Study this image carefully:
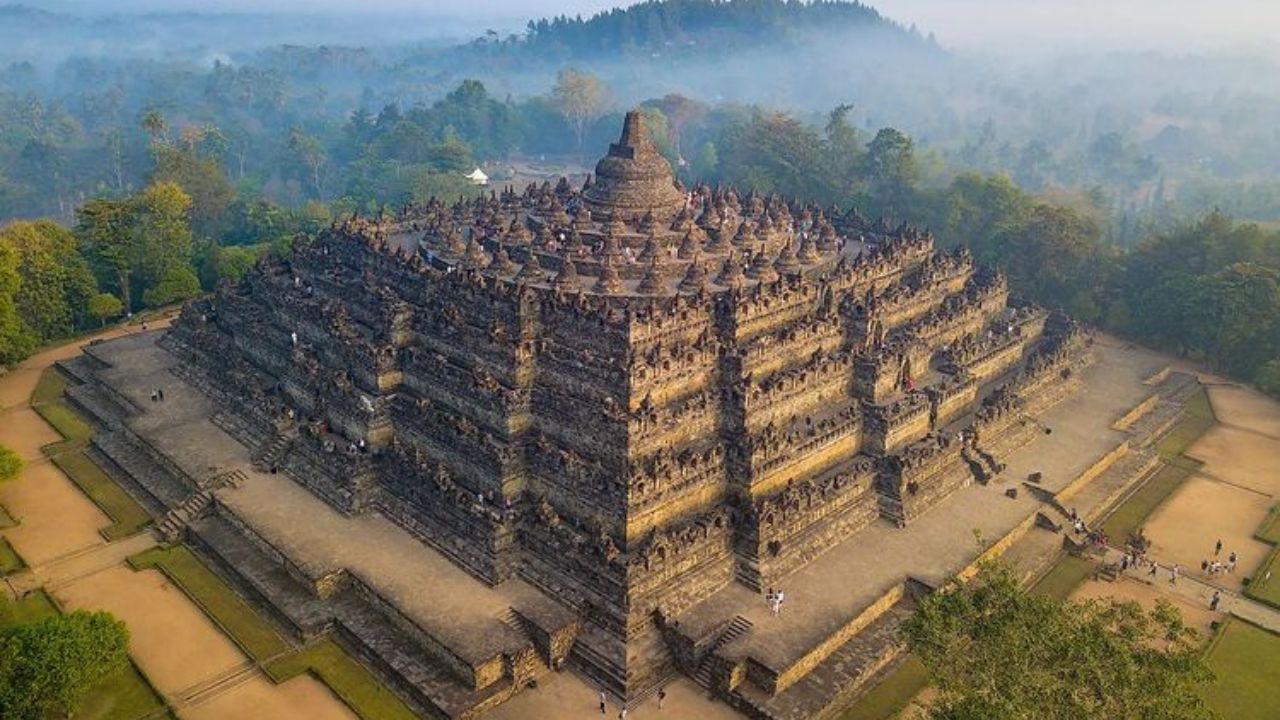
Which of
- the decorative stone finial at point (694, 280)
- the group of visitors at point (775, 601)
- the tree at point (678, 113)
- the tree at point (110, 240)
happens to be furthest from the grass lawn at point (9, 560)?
the tree at point (678, 113)

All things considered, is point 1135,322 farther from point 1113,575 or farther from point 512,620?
point 512,620

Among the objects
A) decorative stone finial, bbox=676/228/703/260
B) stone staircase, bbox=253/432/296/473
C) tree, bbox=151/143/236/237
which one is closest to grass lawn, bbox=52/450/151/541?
stone staircase, bbox=253/432/296/473

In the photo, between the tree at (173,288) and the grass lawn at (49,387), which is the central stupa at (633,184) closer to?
the tree at (173,288)

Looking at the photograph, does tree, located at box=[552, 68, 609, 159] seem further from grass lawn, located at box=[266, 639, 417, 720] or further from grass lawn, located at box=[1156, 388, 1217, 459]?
grass lawn, located at box=[266, 639, 417, 720]

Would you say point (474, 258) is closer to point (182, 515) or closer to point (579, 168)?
point (182, 515)

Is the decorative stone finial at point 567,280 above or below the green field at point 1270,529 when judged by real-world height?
above
